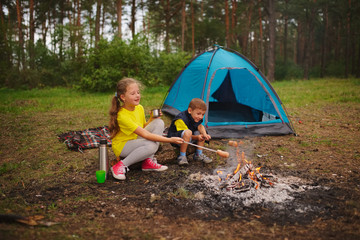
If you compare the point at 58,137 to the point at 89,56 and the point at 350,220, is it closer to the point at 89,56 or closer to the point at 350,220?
the point at 350,220

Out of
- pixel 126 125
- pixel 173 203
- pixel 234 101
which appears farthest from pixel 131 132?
pixel 234 101

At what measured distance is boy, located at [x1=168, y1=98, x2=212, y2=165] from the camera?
3.56m

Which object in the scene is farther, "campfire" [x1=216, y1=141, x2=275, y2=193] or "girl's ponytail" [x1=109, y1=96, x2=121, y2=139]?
"girl's ponytail" [x1=109, y1=96, x2=121, y2=139]

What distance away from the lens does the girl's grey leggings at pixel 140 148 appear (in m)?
3.30

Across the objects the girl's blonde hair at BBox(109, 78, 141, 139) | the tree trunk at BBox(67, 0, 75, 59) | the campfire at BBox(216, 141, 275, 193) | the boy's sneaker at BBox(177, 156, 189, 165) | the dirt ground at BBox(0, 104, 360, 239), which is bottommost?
the dirt ground at BBox(0, 104, 360, 239)

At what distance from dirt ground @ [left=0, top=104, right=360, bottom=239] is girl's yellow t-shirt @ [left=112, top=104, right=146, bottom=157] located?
44 centimetres

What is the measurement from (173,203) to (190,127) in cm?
135

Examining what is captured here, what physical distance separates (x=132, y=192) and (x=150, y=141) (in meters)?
0.69

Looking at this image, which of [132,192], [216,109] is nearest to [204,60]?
[216,109]

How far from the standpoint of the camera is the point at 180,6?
18469mm

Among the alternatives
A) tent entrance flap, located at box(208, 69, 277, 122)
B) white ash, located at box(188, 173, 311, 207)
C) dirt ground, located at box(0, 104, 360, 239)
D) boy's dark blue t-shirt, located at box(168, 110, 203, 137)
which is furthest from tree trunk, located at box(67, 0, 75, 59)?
white ash, located at box(188, 173, 311, 207)

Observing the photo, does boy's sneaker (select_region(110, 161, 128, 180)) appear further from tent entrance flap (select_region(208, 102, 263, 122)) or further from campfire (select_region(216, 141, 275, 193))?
tent entrance flap (select_region(208, 102, 263, 122))

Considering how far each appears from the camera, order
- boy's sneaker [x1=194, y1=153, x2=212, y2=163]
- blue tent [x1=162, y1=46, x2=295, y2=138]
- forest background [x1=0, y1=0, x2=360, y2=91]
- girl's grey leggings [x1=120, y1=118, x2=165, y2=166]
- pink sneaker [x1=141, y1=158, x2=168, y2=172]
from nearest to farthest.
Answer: girl's grey leggings [x1=120, y1=118, x2=165, y2=166]
pink sneaker [x1=141, y1=158, x2=168, y2=172]
boy's sneaker [x1=194, y1=153, x2=212, y2=163]
blue tent [x1=162, y1=46, x2=295, y2=138]
forest background [x1=0, y1=0, x2=360, y2=91]

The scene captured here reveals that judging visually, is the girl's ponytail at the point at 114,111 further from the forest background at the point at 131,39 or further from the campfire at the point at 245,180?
the forest background at the point at 131,39
